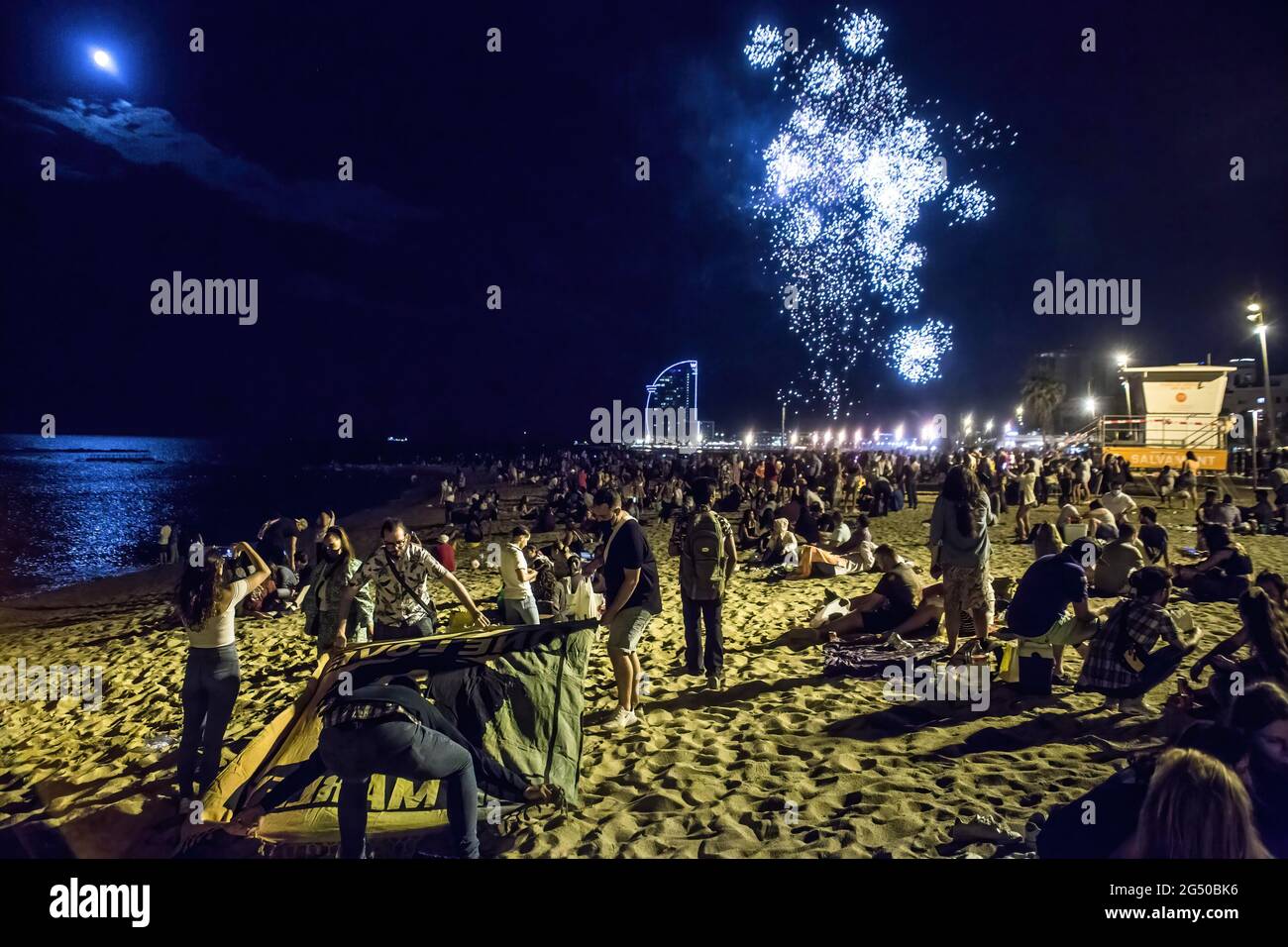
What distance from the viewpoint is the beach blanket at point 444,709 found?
379cm

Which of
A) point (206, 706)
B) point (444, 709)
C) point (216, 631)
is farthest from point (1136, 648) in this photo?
point (206, 706)

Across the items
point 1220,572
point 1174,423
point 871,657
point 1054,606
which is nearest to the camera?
point 1054,606

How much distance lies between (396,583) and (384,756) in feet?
7.06

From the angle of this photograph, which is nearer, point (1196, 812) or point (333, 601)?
point (1196, 812)

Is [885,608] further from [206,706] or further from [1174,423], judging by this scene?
[1174,423]

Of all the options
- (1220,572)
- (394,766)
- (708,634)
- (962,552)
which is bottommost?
(708,634)

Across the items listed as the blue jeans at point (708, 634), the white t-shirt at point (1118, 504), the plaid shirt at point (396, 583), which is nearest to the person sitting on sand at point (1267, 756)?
the blue jeans at point (708, 634)

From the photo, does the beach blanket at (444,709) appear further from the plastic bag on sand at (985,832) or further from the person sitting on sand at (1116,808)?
the person sitting on sand at (1116,808)

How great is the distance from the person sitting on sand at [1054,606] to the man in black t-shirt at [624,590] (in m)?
3.23

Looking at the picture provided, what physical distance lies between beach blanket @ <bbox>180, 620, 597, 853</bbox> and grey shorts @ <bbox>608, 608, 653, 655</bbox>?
0.98 m

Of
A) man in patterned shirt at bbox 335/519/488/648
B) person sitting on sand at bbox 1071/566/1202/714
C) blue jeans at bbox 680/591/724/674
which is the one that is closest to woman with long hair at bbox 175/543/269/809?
man in patterned shirt at bbox 335/519/488/648

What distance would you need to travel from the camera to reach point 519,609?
20.1ft

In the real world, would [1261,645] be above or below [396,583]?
below
